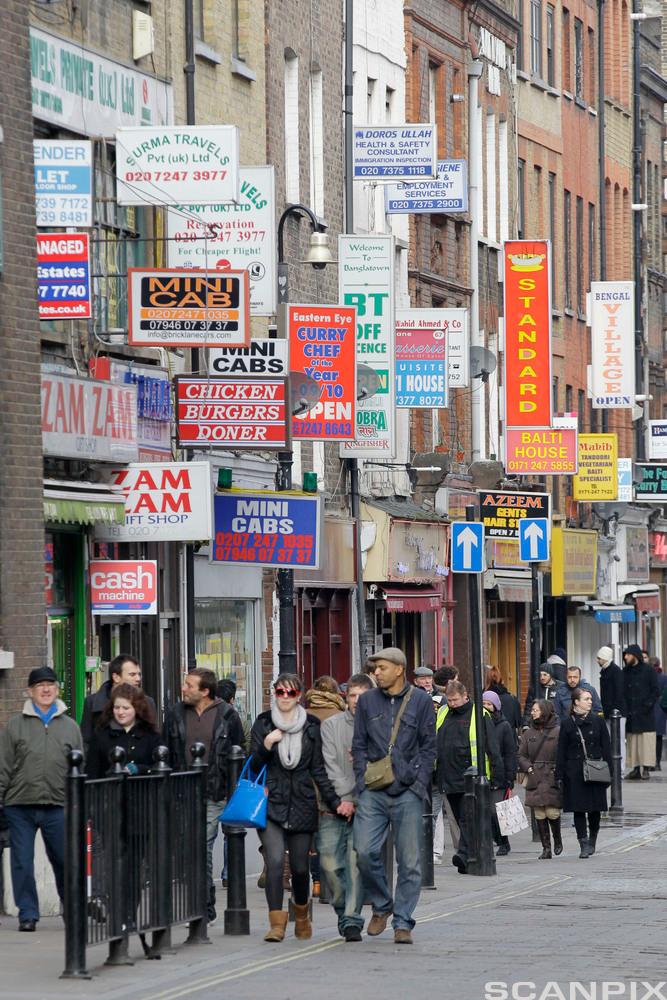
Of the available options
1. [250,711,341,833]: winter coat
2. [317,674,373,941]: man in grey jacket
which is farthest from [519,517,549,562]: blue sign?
[250,711,341,833]: winter coat

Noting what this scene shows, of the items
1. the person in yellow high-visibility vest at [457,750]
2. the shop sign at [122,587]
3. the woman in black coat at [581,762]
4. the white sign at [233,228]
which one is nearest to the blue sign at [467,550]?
the person in yellow high-visibility vest at [457,750]

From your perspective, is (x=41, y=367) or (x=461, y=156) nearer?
(x=41, y=367)

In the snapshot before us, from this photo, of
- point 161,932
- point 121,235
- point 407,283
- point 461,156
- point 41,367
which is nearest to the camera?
point 161,932

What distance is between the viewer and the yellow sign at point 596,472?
47844 mm

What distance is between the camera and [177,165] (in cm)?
2194

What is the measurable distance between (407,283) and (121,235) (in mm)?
13642

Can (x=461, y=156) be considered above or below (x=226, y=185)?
above

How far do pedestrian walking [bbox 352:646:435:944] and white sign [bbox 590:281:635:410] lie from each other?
32.9 m

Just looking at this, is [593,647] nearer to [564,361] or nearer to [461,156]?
[564,361]

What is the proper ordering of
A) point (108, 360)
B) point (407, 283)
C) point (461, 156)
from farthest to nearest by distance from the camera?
point (461, 156)
point (407, 283)
point (108, 360)

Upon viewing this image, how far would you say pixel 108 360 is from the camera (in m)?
23.3

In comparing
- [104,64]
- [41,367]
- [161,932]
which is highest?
[104,64]

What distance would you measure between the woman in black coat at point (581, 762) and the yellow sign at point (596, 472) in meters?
22.7

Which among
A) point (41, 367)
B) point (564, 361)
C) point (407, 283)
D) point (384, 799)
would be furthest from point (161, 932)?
point (564, 361)
